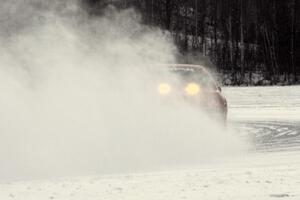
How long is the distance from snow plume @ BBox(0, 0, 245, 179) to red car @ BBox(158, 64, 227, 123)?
0.24 metres

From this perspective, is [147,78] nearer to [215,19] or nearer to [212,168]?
[212,168]

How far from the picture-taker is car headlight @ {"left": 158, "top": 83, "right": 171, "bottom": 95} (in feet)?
→ 41.2

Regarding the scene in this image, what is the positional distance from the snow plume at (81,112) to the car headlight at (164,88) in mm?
173

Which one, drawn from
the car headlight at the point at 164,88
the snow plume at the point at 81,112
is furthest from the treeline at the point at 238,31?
the car headlight at the point at 164,88

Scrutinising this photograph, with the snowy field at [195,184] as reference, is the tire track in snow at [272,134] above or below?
above

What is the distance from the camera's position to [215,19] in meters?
68.7

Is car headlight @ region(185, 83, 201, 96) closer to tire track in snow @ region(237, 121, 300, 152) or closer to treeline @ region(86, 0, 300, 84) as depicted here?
tire track in snow @ region(237, 121, 300, 152)

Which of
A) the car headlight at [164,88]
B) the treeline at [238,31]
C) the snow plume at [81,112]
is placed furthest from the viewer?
the treeline at [238,31]

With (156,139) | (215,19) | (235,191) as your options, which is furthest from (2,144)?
(215,19)

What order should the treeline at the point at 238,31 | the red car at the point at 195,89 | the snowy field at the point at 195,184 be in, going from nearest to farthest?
the snowy field at the point at 195,184 → the red car at the point at 195,89 → the treeline at the point at 238,31

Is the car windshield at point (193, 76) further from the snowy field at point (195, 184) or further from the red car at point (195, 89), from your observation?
the snowy field at point (195, 184)

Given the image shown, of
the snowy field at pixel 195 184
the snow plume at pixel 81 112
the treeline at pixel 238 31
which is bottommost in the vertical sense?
the snowy field at pixel 195 184

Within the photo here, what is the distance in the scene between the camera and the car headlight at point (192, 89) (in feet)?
42.1

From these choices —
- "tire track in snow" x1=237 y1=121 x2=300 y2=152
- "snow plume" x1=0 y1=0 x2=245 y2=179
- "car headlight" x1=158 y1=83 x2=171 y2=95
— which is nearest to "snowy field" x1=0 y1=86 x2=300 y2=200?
"snow plume" x1=0 y1=0 x2=245 y2=179
